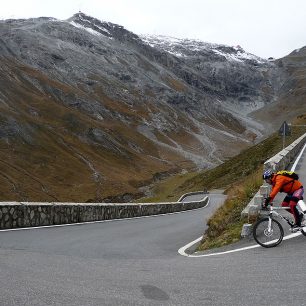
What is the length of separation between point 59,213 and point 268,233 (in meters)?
9.45

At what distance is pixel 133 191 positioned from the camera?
271ft

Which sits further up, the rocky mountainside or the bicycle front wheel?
the bicycle front wheel

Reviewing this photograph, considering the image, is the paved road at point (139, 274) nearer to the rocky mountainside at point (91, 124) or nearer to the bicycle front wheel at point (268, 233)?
the bicycle front wheel at point (268, 233)

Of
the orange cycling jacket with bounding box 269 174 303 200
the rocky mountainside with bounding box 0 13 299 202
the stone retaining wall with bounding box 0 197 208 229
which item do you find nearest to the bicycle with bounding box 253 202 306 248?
the orange cycling jacket with bounding box 269 174 303 200

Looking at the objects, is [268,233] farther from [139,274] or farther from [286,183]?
[139,274]

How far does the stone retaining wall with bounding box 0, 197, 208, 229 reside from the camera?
48.5 ft

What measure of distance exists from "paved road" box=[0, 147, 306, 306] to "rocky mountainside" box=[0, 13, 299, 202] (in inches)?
2138

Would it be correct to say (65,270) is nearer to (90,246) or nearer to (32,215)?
(90,246)

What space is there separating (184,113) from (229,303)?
561 feet

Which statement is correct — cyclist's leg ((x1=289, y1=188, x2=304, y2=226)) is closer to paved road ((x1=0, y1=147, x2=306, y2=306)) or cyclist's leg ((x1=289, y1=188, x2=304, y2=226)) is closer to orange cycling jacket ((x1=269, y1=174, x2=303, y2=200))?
orange cycling jacket ((x1=269, y1=174, x2=303, y2=200))

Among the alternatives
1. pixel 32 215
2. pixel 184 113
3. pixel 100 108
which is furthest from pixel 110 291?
pixel 184 113

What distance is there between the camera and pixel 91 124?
118m

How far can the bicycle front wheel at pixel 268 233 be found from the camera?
32.3 ft

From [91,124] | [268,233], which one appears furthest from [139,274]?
[91,124]
